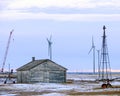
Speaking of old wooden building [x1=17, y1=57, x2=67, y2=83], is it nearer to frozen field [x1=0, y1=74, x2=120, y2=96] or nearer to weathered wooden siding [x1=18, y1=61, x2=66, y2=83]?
weathered wooden siding [x1=18, y1=61, x2=66, y2=83]

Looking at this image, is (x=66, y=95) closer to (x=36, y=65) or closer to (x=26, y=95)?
(x=26, y=95)

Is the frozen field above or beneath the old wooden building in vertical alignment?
beneath

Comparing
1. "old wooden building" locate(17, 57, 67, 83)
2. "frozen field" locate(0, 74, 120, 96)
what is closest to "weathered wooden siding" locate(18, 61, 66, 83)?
"old wooden building" locate(17, 57, 67, 83)

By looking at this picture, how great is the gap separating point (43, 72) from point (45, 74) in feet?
1.88

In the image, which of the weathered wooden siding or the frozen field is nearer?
the frozen field

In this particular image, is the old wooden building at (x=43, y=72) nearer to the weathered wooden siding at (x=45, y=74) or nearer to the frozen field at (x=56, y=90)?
the weathered wooden siding at (x=45, y=74)

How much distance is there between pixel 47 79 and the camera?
310ft

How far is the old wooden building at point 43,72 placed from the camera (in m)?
92.9

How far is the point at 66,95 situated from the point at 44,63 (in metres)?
40.2

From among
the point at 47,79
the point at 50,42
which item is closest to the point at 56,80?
the point at 47,79

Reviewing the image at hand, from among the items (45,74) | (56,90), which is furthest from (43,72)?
(56,90)

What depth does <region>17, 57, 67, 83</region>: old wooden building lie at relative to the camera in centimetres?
9294

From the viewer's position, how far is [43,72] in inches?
3681

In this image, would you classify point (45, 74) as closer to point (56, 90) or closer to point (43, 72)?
point (43, 72)
